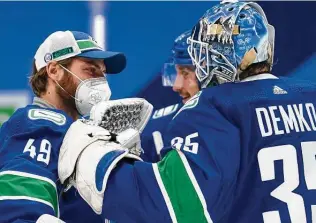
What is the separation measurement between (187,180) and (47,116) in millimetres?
558

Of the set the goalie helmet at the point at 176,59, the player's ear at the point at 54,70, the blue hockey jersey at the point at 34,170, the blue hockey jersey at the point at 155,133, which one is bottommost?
the blue hockey jersey at the point at 155,133

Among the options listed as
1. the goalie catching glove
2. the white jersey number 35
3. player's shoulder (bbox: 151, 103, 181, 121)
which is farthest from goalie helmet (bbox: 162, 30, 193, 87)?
the white jersey number 35

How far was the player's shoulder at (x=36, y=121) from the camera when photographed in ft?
7.64

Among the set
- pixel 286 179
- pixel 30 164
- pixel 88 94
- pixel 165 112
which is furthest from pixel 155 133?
pixel 286 179

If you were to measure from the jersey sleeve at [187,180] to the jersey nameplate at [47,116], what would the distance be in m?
0.36

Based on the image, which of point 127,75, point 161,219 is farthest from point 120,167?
point 127,75

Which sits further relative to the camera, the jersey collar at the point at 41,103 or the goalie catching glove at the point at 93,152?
the jersey collar at the point at 41,103

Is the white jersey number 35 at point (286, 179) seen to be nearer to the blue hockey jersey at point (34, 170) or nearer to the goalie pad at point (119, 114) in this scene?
the goalie pad at point (119, 114)

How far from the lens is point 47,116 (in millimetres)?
2389

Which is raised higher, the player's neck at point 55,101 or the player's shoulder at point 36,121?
the player's shoulder at point 36,121

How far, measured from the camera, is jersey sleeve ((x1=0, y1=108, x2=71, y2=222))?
2170mm

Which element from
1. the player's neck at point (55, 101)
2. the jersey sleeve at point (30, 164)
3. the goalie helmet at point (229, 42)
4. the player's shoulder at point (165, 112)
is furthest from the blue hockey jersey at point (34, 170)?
the player's shoulder at point (165, 112)

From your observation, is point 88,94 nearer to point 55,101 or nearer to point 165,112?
point 55,101

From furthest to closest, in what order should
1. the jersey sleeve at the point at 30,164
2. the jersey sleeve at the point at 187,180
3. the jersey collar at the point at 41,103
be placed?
the jersey collar at the point at 41,103, the jersey sleeve at the point at 30,164, the jersey sleeve at the point at 187,180
